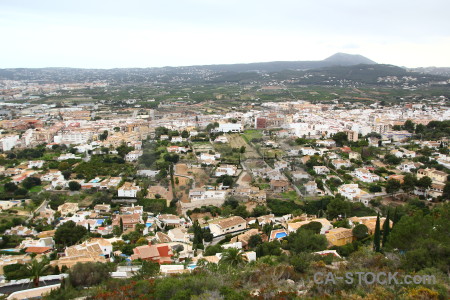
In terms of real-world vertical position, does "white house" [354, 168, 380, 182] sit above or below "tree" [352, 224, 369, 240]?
below

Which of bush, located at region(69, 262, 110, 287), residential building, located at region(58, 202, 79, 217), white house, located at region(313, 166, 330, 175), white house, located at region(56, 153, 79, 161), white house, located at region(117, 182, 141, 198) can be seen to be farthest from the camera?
white house, located at region(56, 153, 79, 161)

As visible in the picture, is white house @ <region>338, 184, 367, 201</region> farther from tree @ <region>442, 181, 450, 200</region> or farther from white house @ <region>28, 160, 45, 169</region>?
white house @ <region>28, 160, 45, 169</region>

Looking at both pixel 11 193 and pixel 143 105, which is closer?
pixel 11 193

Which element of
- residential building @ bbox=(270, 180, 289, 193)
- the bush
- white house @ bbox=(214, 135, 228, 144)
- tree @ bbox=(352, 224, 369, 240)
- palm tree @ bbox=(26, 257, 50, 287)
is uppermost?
the bush

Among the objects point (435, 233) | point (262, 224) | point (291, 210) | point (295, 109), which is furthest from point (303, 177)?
point (295, 109)

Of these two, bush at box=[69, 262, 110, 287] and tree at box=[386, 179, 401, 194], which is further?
tree at box=[386, 179, 401, 194]

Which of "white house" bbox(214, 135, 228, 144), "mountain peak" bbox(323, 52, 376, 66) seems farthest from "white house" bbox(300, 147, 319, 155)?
"mountain peak" bbox(323, 52, 376, 66)

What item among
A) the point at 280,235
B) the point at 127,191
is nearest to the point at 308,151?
the point at 127,191

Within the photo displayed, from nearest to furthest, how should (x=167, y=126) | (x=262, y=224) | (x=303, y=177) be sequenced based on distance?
(x=262, y=224) < (x=303, y=177) < (x=167, y=126)

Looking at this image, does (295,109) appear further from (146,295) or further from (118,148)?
(146,295)
